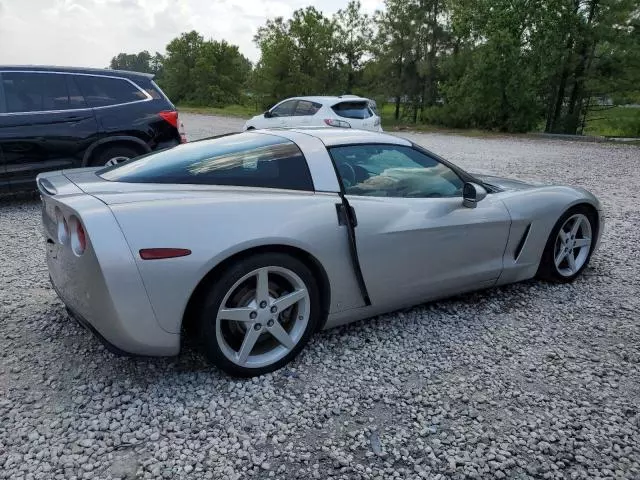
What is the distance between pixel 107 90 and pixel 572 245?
19.4 feet

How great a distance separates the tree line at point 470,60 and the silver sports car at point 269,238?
2025 centimetres

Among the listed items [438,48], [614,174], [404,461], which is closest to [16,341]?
[404,461]

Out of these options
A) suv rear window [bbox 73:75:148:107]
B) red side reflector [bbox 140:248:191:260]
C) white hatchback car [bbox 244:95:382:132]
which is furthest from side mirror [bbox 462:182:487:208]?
white hatchback car [bbox 244:95:382:132]

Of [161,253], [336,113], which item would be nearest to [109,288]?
[161,253]

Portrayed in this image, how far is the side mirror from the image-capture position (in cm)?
342

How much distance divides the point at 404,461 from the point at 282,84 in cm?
3429

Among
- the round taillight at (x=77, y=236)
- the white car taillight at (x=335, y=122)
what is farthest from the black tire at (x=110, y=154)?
the white car taillight at (x=335, y=122)

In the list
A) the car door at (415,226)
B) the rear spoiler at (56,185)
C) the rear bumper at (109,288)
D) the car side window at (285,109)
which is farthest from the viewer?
the car side window at (285,109)

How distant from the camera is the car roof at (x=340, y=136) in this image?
3.25 m

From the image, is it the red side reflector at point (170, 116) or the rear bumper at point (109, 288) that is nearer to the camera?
the rear bumper at point (109, 288)

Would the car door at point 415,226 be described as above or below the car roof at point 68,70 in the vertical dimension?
below

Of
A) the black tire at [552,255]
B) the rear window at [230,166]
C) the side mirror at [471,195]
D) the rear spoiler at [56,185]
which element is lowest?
the black tire at [552,255]

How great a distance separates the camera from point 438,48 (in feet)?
96.9

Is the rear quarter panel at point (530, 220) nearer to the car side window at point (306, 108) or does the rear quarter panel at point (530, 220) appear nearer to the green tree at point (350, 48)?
the car side window at point (306, 108)
